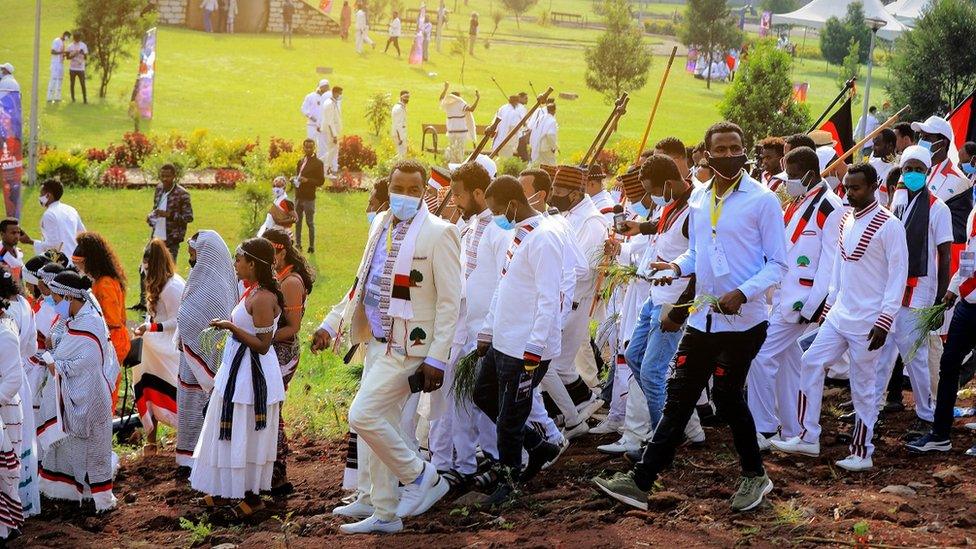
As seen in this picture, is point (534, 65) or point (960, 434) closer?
point (960, 434)

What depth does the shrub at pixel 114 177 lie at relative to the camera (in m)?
23.7

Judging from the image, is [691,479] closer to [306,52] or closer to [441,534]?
[441,534]

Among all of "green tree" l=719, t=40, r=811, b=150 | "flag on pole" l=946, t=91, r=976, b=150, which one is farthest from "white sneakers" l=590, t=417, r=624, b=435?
"green tree" l=719, t=40, r=811, b=150

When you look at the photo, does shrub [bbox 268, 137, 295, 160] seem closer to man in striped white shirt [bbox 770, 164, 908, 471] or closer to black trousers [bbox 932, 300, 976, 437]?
man in striped white shirt [bbox 770, 164, 908, 471]

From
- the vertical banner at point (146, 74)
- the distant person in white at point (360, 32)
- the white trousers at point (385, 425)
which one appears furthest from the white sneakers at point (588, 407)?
the distant person in white at point (360, 32)

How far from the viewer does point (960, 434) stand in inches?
325

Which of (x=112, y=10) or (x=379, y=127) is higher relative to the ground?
(x=112, y=10)

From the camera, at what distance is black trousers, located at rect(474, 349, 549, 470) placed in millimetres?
7125

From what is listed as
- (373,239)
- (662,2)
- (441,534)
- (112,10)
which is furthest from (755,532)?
(662,2)

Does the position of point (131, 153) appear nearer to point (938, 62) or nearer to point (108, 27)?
point (108, 27)

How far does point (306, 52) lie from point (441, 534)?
144 ft

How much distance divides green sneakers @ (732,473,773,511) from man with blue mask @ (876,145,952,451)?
2210 millimetres

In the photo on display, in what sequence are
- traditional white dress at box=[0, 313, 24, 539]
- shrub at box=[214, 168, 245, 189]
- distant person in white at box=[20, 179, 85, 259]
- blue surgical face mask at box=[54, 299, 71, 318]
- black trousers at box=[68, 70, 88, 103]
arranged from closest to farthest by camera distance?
1. traditional white dress at box=[0, 313, 24, 539]
2. blue surgical face mask at box=[54, 299, 71, 318]
3. distant person in white at box=[20, 179, 85, 259]
4. shrub at box=[214, 168, 245, 189]
5. black trousers at box=[68, 70, 88, 103]

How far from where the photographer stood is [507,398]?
7113mm
